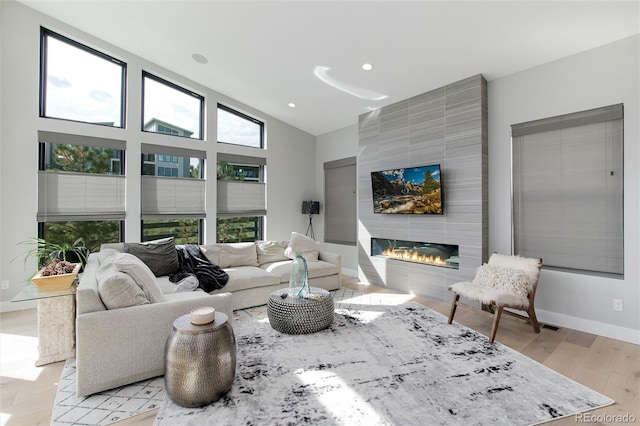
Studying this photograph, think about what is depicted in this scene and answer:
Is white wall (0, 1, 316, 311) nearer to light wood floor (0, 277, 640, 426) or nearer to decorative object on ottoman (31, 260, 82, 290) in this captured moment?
light wood floor (0, 277, 640, 426)

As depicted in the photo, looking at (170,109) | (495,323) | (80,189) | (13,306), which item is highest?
(170,109)

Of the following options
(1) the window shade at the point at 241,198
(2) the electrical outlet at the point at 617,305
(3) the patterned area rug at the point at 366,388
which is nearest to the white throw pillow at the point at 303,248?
(1) the window shade at the point at 241,198

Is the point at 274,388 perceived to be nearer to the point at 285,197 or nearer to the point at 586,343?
the point at 586,343

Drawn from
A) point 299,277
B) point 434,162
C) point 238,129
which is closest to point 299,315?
point 299,277

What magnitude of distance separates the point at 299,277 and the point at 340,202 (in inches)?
126

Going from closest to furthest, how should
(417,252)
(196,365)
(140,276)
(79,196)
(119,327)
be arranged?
(196,365), (119,327), (140,276), (79,196), (417,252)

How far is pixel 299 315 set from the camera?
3109 mm

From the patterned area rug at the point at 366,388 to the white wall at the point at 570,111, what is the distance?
1.21m

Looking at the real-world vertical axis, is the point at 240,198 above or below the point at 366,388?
above

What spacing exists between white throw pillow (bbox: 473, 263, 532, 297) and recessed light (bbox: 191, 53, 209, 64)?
15.2 feet

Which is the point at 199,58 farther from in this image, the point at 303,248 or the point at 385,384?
the point at 385,384

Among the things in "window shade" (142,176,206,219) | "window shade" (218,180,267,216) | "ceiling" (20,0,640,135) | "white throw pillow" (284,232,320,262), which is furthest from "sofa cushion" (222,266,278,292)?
"ceiling" (20,0,640,135)

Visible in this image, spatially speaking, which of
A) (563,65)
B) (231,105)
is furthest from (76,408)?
(563,65)

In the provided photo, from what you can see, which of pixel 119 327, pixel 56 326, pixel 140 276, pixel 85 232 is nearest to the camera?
pixel 119 327
